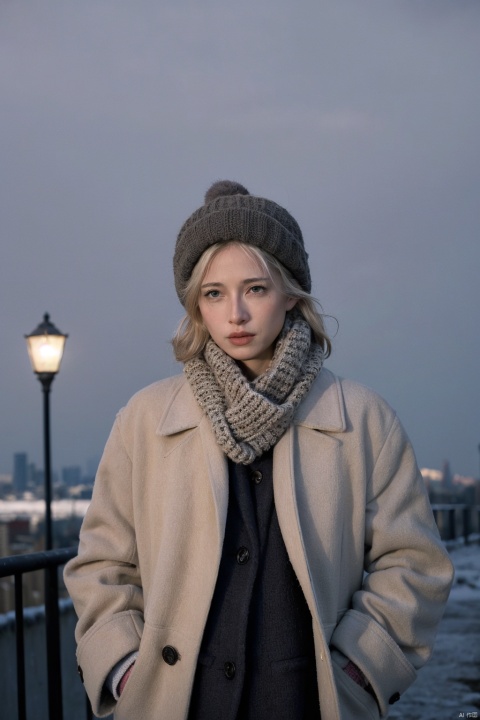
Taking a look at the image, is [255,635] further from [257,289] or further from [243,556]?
[257,289]

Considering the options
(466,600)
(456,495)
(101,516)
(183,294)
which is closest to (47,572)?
(101,516)

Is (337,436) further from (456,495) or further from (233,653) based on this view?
(456,495)

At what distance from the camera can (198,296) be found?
2844 millimetres

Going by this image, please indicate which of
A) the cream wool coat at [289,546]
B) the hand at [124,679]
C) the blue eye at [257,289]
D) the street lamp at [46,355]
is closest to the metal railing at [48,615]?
the cream wool coat at [289,546]

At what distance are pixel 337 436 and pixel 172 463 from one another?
52 centimetres

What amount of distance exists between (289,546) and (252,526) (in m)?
0.13

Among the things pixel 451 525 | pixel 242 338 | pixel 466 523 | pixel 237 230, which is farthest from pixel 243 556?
pixel 466 523

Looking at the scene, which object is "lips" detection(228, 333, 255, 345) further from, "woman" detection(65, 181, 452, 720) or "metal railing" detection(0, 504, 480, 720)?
"metal railing" detection(0, 504, 480, 720)

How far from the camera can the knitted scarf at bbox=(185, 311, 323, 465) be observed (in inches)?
105

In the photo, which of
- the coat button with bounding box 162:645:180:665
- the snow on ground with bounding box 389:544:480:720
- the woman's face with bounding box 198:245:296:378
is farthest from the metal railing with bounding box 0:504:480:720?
the snow on ground with bounding box 389:544:480:720

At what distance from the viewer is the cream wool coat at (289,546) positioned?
2600 millimetres

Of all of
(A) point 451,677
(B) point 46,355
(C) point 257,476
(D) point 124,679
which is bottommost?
(A) point 451,677

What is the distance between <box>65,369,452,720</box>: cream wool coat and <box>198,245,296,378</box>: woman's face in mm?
257

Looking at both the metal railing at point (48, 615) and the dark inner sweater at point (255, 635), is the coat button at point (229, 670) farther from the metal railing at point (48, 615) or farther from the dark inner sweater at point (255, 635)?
the metal railing at point (48, 615)
